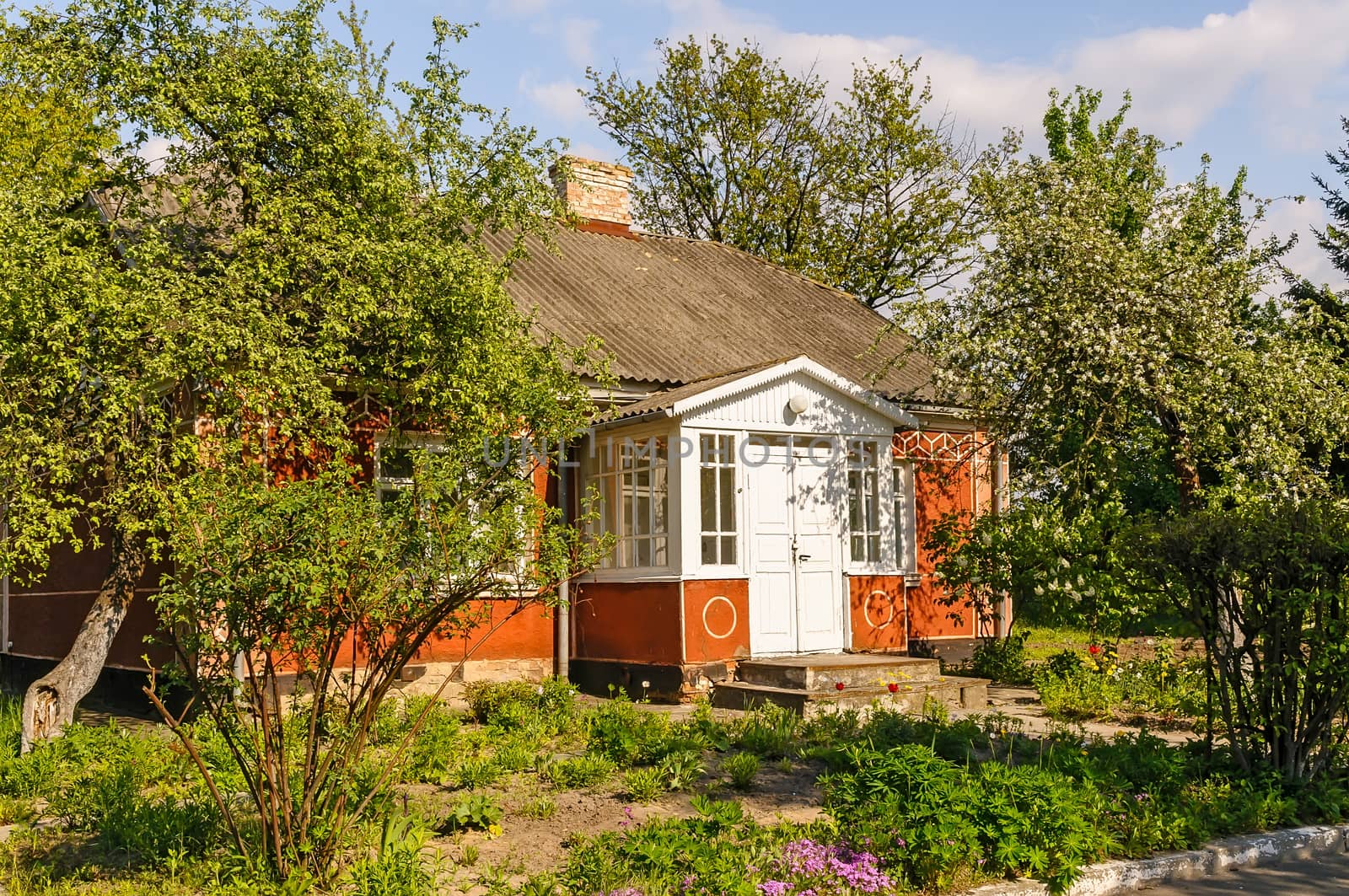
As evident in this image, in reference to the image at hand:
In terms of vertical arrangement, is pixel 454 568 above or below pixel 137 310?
below

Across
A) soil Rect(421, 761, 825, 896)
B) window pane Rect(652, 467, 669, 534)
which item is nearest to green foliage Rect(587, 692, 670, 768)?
soil Rect(421, 761, 825, 896)

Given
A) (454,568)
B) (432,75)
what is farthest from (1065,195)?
(454,568)

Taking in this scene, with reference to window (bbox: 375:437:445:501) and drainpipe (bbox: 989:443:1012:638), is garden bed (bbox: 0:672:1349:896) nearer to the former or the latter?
window (bbox: 375:437:445:501)

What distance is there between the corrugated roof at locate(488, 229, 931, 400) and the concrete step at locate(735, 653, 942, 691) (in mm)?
3382

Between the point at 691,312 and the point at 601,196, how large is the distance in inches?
150

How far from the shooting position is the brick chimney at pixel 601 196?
1812cm

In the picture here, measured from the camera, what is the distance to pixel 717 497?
11.9 m

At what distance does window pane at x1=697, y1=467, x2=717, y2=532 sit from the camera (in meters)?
11.9

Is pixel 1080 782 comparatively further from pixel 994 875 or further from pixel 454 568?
pixel 454 568

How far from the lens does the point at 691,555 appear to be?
11.6 metres

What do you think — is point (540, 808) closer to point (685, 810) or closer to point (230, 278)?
point (685, 810)

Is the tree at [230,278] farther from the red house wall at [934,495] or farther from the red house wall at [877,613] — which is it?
the red house wall at [934,495]

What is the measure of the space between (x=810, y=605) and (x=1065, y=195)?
5408mm

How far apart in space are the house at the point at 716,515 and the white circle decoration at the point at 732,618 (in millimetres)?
12
